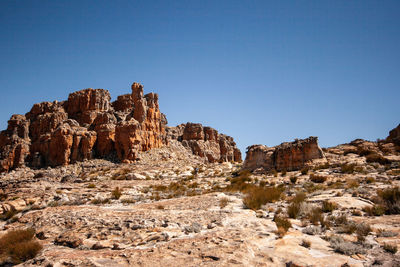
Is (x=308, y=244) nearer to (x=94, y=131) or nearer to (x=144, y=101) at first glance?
(x=94, y=131)

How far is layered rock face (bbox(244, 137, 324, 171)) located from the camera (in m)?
21.9

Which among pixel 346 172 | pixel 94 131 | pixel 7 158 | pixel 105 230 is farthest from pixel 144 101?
pixel 105 230

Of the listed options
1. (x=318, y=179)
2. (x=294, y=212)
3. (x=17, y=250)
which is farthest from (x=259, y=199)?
(x=17, y=250)

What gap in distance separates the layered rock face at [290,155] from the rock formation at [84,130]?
2559cm

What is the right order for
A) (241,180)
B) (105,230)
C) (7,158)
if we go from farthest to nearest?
(7,158)
(241,180)
(105,230)

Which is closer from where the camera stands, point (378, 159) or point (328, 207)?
point (328, 207)

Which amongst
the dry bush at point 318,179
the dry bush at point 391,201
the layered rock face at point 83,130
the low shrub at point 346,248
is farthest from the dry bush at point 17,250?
the layered rock face at point 83,130

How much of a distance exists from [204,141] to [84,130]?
36.7 metres

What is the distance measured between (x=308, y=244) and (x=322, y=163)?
56.8 feet

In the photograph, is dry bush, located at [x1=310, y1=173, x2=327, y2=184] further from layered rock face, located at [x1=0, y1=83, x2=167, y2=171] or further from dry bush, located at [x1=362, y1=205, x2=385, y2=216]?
layered rock face, located at [x1=0, y1=83, x2=167, y2=171]

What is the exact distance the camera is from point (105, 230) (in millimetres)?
6930

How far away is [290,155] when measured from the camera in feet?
73.7

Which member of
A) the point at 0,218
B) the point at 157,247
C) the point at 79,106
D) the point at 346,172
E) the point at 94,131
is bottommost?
the point at 0,218

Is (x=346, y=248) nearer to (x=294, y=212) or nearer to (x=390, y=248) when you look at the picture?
(x=390, y=248)
